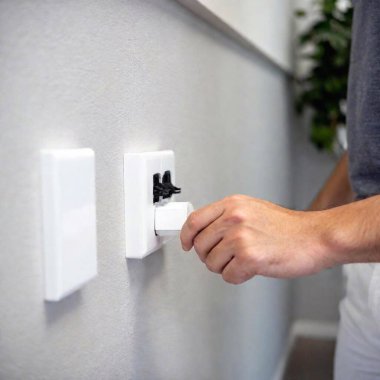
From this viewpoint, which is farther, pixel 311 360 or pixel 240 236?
pixel 311 360

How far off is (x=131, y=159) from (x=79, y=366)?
20cm

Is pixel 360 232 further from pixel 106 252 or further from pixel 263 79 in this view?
pixel 263 79

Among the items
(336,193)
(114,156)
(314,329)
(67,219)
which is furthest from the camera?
(314,329)

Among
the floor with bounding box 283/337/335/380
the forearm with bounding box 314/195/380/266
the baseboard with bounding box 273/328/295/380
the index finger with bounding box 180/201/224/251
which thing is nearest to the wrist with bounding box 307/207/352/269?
the forearm with bounding box 314/195/380/266

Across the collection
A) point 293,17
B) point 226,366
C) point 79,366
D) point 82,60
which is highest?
point 293,17

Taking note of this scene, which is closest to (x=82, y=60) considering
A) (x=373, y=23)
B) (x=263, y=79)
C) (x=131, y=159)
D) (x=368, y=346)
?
(x=131, y=159)

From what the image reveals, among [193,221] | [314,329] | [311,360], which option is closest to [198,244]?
[193,221]

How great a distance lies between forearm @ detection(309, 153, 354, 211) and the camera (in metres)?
1.16

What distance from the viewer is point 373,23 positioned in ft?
2.85

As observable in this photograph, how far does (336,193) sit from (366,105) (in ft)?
1.04

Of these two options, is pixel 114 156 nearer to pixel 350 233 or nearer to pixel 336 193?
pixel 350 233

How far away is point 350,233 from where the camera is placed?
570 millimetres

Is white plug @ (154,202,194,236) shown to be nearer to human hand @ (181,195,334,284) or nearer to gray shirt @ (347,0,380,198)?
human hand @ (181,195,334,284)

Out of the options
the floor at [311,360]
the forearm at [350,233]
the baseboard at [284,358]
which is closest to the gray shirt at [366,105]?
the forearm at [350,233]
